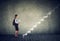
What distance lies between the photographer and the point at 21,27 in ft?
58.9

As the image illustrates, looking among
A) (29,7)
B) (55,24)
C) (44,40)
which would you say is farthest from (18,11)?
(44,40)

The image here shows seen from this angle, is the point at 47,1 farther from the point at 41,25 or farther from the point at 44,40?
the point at 44,40

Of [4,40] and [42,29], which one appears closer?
[4,40]

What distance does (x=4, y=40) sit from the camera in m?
14.4

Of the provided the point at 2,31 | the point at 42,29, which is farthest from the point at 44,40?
the point at 2,31

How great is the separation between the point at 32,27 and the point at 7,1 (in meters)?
2.98

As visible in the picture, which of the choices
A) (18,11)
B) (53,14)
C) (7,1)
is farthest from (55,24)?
(7,1)

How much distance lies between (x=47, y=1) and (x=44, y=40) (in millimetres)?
4776

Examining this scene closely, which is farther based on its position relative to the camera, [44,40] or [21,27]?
[21,27]

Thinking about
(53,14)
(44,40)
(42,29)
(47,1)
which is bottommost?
(44,40)

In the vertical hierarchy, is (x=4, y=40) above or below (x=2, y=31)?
below

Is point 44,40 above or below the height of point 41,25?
below

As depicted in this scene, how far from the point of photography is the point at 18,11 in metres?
17.8

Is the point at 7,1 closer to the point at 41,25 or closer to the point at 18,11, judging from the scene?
the point at 18,11
